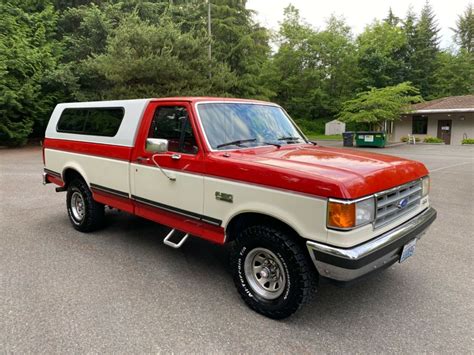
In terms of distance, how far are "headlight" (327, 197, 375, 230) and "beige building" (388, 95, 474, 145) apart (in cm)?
2902

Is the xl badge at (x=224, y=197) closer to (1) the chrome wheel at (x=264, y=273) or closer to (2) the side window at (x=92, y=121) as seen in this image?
(1) the chrome wheel at (x=264, y=273)

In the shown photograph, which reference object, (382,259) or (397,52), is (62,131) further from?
(397,52)

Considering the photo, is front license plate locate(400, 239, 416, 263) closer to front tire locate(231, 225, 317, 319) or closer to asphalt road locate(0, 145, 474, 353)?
asphalt road locate(0, 145, 474, 353)

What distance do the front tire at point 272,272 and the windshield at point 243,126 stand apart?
41.0 inches

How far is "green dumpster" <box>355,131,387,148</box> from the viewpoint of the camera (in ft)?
77.5

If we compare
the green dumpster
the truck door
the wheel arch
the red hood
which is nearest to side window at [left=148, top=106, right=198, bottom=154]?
the truck door

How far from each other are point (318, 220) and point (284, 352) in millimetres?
1067

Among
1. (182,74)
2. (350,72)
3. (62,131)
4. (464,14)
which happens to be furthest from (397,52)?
(62,131)

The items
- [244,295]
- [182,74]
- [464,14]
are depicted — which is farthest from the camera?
[464,14]

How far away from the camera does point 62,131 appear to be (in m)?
5.78

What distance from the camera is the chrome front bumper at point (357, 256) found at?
8.64 feet

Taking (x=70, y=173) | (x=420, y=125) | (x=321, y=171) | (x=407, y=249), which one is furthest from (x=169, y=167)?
(x=420, y=125)

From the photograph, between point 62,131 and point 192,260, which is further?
point 62,131

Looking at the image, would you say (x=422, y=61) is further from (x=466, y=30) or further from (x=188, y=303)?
(x=188, y=303)
